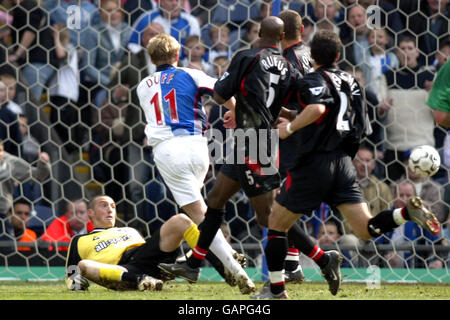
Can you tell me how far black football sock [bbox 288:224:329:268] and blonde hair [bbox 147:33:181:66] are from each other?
4.47 feet

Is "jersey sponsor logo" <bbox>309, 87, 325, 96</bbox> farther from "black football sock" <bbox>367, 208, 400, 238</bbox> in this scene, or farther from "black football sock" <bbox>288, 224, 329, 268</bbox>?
"black football sock" <bbox>288, 224, 329, 268</bbox>

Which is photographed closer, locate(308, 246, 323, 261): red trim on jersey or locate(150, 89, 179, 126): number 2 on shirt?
locate(308, 246, 323, 261): red trim on jersey

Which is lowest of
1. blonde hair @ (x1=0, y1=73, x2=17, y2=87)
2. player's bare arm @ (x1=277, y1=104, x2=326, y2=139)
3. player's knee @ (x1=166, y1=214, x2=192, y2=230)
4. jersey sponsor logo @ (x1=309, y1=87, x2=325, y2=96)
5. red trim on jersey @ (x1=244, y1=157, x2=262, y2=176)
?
player's knee @ (x1=166, y1=214, x2=192, y2=230)

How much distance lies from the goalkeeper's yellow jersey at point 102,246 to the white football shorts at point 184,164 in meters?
0.60

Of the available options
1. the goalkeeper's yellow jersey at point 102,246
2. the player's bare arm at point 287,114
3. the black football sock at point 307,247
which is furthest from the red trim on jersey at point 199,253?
the player's bare arm at point 287,114

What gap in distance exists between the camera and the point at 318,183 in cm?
514

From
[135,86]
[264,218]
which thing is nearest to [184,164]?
[264,218]

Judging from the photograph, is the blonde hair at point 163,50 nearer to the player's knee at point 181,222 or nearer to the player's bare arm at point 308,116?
the player's knee at point 181,222

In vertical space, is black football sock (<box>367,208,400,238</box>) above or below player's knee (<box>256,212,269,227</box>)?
above

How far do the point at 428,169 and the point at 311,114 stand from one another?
2.82 ft

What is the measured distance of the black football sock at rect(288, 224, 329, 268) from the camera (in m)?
5.70

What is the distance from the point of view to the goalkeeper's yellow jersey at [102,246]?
6281 mm

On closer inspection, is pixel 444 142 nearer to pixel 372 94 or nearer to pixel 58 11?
pixel 372 94

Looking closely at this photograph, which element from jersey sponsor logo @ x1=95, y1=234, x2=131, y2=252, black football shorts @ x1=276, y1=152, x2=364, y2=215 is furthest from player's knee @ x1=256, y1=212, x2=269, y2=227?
jersey sponsor logo @ x1=95, y1=234, x2=131, y2=252
